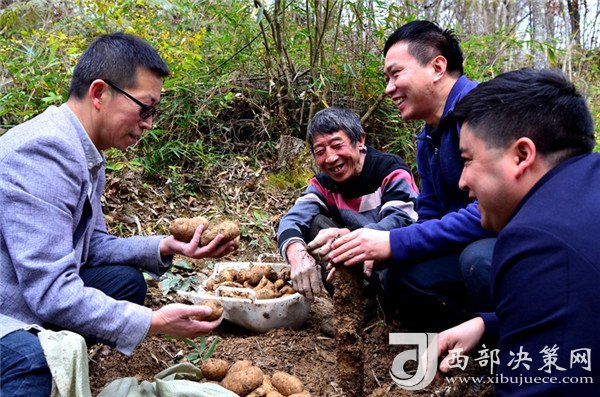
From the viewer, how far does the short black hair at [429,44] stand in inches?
106

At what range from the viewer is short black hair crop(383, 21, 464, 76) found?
2682 millimetres

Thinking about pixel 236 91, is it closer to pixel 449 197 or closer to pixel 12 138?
pixel 449 197

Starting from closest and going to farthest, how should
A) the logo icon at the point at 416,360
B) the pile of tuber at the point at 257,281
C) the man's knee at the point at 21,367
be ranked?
the man's knee at the point at 21,367 → the logo icon at the point at 416,360 → the pile of tuber at the point at 257,281

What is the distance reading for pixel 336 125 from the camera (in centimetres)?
311

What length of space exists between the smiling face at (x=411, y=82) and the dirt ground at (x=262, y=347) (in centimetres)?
105

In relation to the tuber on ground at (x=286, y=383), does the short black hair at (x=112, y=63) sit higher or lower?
higher

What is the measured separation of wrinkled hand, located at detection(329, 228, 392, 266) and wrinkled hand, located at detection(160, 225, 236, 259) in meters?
0.53

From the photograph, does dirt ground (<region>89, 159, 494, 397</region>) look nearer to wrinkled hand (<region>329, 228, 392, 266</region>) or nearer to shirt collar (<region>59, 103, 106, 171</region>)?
wrinkled hand (<region>329, 228, 392, 266</region>)

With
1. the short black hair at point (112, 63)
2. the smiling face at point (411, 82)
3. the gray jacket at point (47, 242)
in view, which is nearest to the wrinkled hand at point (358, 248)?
the smiling face at point (411, 82)

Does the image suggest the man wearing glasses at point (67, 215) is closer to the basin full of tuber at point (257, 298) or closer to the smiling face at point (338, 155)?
the basin full of tuber at point (257, 298)

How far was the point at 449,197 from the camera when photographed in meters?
2.74

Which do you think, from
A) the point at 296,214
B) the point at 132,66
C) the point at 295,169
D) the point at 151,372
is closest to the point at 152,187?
the point at 295,169

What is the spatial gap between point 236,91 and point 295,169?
991 mm

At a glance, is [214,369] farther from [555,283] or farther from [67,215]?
[555,283]
